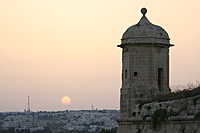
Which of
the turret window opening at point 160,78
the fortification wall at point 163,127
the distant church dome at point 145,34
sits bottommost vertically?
the fortification wall at point 163,127

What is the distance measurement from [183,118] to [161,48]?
18.4 feet

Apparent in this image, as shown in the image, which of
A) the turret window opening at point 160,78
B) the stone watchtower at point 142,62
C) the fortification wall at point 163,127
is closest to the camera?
the fortification wall at point 163,127

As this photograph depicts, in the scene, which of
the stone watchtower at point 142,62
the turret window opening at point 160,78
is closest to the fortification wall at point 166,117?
the stone watchtower at point 142,62

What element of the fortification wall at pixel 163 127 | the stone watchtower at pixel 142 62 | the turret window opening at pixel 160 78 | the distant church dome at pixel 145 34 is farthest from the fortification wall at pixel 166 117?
the distant church dome at pixel 145 34

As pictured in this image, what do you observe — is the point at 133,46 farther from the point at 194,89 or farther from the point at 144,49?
the point at 194,89

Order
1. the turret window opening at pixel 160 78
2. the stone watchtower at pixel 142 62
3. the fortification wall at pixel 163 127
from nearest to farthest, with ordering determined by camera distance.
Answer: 1. the fortification wall at pixel 163 127
2. the stone watchtower at pixel 142 62
3. the turret window opening at pixel 160 78

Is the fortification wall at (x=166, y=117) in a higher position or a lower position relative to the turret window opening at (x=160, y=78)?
lower

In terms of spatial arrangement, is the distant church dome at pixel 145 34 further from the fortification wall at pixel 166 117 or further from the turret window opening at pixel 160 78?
the fortification wall at pixel 166 117

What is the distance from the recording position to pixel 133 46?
989 inches

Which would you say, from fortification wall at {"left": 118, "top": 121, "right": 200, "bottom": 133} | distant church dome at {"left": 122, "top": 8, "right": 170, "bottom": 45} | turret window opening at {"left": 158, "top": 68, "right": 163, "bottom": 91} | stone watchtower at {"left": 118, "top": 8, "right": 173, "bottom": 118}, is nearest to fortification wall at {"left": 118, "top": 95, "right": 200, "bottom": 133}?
fortification wall at {"left": 118, "top": 121, "right": 200, "bottom": 133}

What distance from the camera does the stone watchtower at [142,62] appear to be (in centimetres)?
2494

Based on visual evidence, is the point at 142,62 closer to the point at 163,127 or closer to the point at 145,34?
the point at 145,34

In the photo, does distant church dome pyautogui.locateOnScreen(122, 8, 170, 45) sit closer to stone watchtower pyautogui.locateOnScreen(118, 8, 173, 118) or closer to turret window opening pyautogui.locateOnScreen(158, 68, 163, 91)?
stone watchtower pyautogui.locateOnScreen(118, 8, 173, 118)

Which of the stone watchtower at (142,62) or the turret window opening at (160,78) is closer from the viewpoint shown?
the stone watchtower at (142,62)
